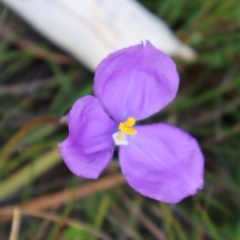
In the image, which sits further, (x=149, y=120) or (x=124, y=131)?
(x=149, y=120)

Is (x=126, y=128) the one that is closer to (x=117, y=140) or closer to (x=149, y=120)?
(x=117, y=140)

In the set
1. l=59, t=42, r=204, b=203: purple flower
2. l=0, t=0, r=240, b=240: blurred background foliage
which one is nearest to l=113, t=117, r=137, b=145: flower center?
l=59, t=42, r=204, b=203: purple flower

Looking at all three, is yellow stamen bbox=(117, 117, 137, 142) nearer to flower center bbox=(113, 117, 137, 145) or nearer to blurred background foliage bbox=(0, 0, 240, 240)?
flower center bbox=(113, 117, 137, 145)

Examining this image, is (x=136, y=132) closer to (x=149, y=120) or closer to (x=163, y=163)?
(x=163, y=163)

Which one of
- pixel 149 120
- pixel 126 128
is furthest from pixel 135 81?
pixel 149 120

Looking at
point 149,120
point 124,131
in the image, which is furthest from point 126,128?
point 149,120

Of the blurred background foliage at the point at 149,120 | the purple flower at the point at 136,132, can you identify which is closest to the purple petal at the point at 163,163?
the purple flower at the point at 136,132

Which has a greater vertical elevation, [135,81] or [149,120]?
[135,81]
